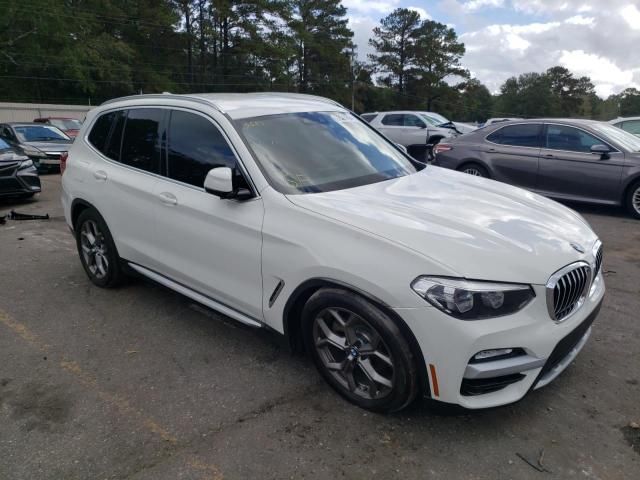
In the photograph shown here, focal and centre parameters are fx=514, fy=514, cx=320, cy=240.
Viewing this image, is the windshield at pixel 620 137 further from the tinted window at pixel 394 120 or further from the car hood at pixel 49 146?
the car hood at pixel 49 146

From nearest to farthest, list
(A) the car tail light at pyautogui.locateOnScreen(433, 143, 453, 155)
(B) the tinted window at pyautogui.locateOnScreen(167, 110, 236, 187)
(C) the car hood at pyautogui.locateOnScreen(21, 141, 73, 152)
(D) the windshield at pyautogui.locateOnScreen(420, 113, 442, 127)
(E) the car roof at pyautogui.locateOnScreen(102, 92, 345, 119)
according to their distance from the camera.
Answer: (B) the tinted window at pyautogui.locateOnScreen(167, 110, 236, 187), (E) the car roof at pyautogui.locateOnScreen(102, 92, 345, 119), (A) the car tail light at pyautogui.locateOnScreen(433, 143, 453, 155), (C) the car hood at pyautogui.locateOnScreen(21, 141, 73, 152), (D) the windshield at pyautogui.locateOnScreen(420, 113, 442, 127)

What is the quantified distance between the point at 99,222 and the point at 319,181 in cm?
240

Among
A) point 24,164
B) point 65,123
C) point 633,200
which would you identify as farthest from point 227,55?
point 633,200

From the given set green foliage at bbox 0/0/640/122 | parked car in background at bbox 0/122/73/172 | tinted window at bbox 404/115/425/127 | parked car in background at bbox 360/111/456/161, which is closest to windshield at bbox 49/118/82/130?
parked car in background at bbox 0/122/73/172

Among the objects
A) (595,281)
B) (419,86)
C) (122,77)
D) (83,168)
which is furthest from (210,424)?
(419,86)

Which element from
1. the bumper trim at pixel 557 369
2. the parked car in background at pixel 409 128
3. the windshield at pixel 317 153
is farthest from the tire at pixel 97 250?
the parked car in background at pixel 409 128

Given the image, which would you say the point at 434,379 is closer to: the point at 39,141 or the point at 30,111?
the point at 39,141

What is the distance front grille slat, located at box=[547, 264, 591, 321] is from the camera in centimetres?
268

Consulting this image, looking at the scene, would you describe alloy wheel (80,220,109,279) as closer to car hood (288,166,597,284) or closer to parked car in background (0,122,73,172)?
car hood (288,166,597,284)

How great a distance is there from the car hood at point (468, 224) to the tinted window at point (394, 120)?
14148 mm

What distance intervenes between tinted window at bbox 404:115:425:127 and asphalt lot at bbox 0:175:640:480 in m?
13.5

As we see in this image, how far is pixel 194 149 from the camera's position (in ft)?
12.4

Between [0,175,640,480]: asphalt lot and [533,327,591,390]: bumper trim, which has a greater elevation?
[533,327,591,390]: bumper trim

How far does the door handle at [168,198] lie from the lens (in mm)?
3791
